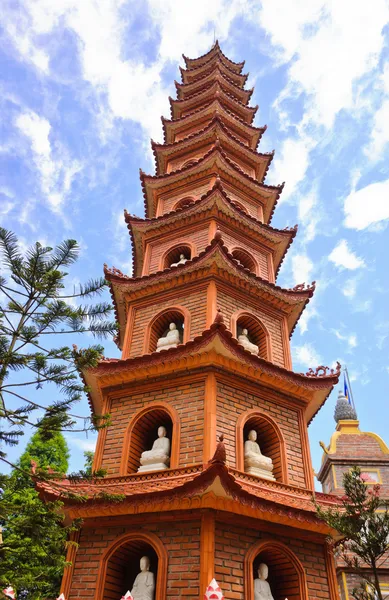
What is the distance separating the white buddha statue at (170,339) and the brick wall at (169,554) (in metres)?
4.26

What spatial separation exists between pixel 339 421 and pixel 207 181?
13702 millimetres

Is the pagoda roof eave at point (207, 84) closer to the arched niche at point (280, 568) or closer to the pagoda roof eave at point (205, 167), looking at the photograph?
the pagoda roof eave at point (205, 167)

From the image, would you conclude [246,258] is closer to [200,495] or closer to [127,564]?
[200,495]

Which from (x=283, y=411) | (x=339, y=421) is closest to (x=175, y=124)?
(x=283, y=411)

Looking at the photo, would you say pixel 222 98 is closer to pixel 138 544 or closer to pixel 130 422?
pixel 130 422

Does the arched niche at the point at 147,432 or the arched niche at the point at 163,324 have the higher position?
the arched niche at the point at 163,324

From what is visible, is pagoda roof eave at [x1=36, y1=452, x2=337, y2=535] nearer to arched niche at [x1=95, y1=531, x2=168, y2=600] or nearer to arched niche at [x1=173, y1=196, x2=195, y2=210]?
arched niche at [x1=95, y1=531, x2=168, y2=600]

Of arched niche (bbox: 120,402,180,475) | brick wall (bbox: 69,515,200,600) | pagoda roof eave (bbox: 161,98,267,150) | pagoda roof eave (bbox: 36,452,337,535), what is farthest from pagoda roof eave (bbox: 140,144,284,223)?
brick wall (bbox: 69,515,200,600)

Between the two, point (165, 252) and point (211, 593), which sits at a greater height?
point (165, 252)

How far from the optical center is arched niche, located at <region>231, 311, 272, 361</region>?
11953mm

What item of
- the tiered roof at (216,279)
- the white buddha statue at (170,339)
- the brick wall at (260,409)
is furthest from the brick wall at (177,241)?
the brick wall at (260,409)

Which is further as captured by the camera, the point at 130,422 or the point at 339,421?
the point at 339,421

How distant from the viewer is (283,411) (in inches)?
414

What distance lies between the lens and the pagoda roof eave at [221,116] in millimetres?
18797
